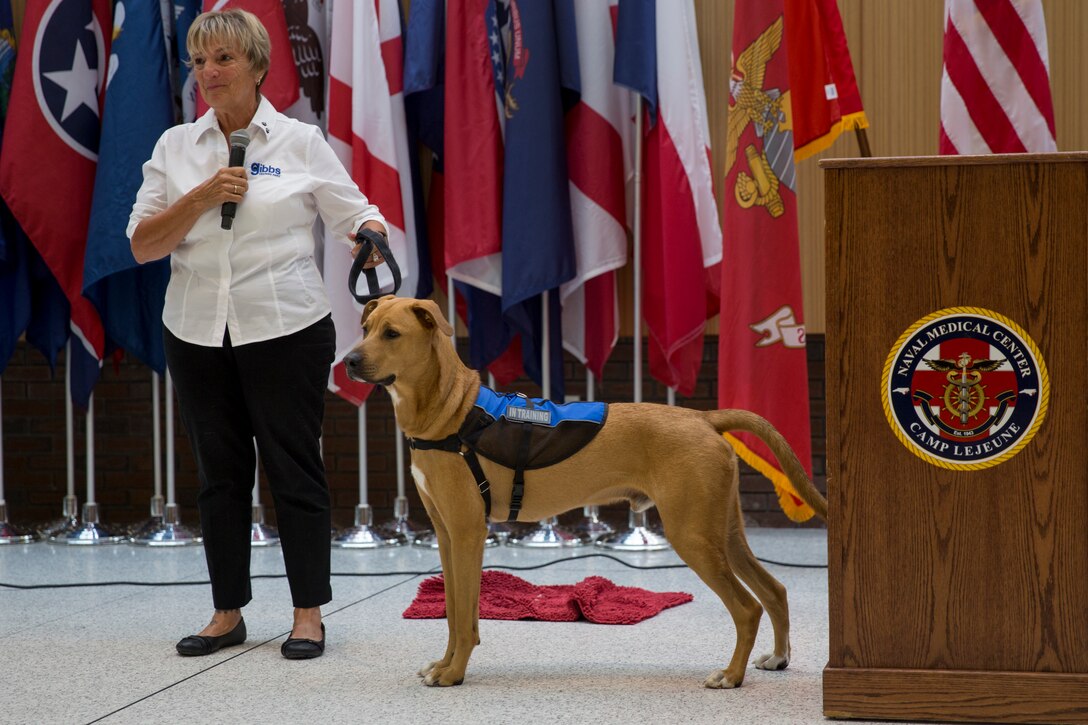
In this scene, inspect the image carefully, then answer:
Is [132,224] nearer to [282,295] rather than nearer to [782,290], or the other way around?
[282,295]

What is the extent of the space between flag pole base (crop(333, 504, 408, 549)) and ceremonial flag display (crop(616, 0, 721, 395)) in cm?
135

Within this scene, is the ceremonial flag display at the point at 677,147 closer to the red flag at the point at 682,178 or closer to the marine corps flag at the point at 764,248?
the red flag at the point at 682,178

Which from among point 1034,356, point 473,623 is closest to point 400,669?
point 473,623

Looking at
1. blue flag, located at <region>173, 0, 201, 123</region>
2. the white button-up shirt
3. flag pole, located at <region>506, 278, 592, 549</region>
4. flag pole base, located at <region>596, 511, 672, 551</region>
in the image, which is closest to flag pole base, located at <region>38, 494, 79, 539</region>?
blue flag, located at <region>173, 0, 201, 123</region>

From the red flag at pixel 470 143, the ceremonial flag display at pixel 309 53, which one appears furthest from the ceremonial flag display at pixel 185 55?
the red flag at pixel 470 143

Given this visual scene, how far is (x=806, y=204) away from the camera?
464cm

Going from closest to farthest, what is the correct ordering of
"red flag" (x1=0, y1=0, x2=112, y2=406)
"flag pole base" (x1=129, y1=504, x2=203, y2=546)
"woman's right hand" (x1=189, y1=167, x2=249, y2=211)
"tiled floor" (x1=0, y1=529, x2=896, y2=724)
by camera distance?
1. "tiled floor" (x1=0, y1=529, x2=896, y2=724)
2. "woman's right hand" (x1=189, y1=167, x2=249, y2=211)
3. "red flag" (x1=0, y1=0, x2=112, y2=406)
4. "flag pole base" (x1=129, y1=504, x2=203, y2=546)

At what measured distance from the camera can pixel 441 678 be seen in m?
2.47

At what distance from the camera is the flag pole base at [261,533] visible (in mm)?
4637

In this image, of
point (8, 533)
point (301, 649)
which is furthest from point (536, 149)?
point (8, 533)

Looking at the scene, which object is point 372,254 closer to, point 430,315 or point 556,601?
point 430,315

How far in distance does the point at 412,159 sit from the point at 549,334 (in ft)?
3.01

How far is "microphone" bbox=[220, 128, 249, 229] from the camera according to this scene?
8.76ft

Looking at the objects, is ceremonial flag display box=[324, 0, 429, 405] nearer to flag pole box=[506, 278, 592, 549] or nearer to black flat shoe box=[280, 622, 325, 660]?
flag pole box=[506, 278, 592, 549]
